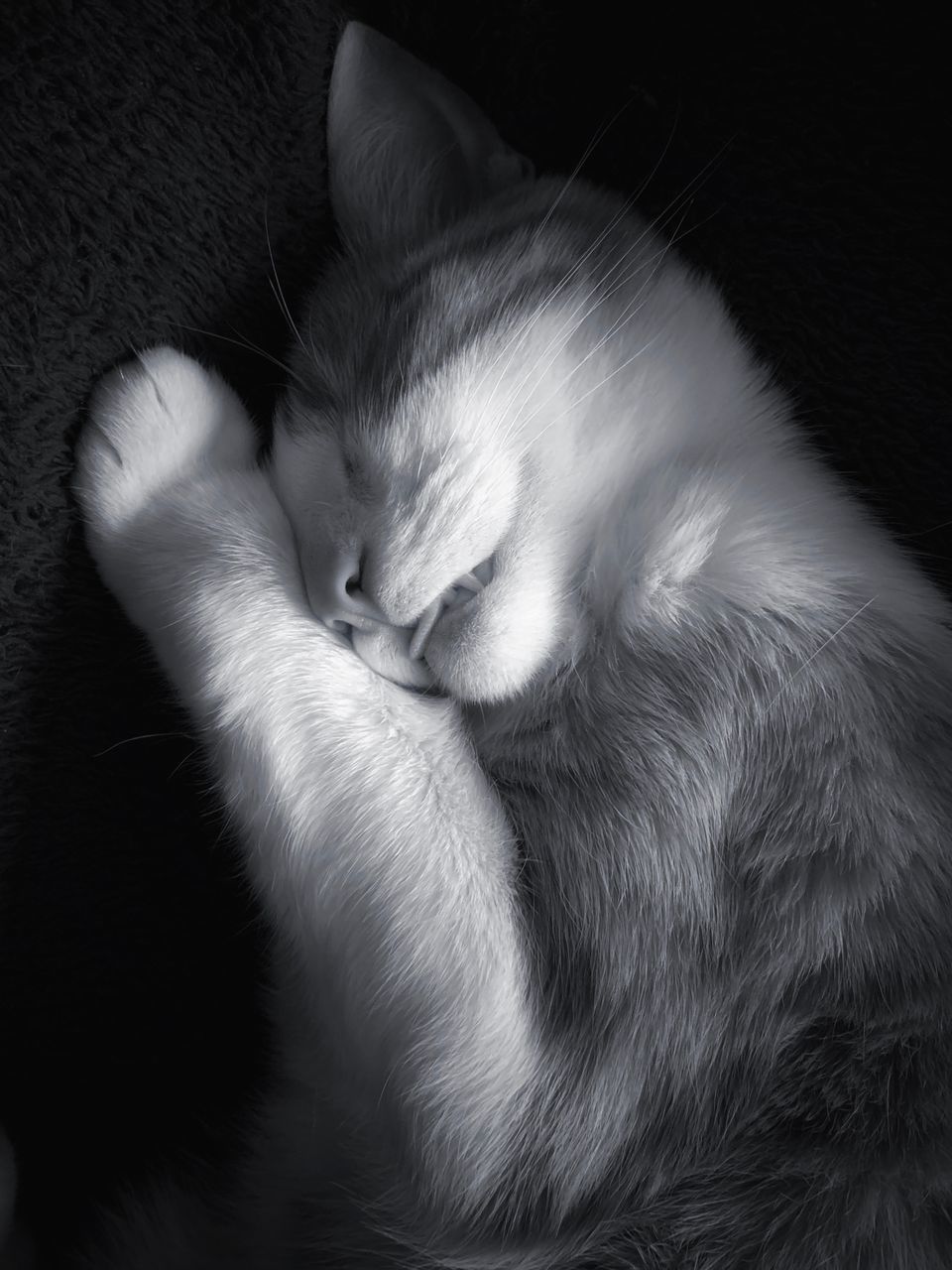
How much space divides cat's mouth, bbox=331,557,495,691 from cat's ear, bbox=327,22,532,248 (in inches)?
16.3

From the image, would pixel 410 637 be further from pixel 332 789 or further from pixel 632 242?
pixel 632 242

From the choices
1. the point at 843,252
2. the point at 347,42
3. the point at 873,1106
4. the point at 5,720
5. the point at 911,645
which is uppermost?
the point at 843,252

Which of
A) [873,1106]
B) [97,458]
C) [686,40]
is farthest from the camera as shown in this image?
[686,40]

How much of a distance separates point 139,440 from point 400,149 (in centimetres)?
39

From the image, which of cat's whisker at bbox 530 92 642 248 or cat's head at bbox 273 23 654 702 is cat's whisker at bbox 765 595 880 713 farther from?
cat's whisker at bbox 530 92 642 248

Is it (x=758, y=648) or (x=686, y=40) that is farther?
(x=686, y=40)

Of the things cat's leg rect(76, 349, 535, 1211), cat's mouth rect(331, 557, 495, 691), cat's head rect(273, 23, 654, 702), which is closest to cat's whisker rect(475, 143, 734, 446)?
cat's head rect(273, 23, 654, 702)

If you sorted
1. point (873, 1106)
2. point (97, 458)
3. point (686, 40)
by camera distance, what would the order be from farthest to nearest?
point (686, 40)
point (97, 458)
point (873, 1106)

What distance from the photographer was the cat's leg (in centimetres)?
73

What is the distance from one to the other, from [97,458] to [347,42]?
1.43 feet

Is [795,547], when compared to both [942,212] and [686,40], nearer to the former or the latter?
[942,212]

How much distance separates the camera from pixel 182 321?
0.92 metres

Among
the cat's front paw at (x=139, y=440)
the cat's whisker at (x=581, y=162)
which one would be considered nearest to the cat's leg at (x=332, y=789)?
the cat's front paw at (x=139, y=440)

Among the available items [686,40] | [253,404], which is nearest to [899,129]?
[686,40]
